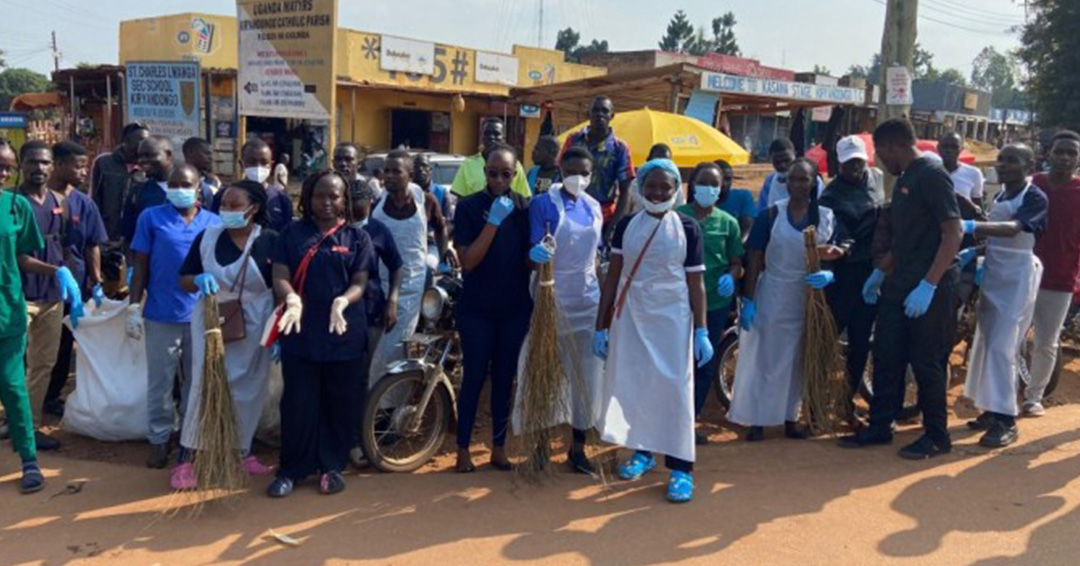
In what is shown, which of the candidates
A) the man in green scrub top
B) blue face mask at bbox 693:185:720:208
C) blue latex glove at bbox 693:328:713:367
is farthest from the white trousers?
blue latex glove at bbox 693:328:713:367

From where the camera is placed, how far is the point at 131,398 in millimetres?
4910

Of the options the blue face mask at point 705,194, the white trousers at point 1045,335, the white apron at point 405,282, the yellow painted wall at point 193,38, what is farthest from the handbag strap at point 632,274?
the yellow painted wall at point 193,38

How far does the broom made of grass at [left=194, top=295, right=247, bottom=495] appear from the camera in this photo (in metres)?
3.96

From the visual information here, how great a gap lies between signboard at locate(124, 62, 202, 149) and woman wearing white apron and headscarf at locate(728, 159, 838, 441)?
577 centimetres

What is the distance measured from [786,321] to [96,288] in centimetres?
410

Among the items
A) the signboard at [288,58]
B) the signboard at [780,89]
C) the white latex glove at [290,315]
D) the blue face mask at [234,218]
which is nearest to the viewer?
the white latex glove at [290,315]

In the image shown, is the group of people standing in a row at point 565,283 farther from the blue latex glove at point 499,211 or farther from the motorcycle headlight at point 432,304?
the motorcycle headlight at point 432,304

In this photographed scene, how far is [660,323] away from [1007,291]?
2.47 metres

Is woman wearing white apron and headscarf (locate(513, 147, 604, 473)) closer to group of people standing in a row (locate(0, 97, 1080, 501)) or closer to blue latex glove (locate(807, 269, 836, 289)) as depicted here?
group of people standing in a row (locate(0, 97, 1080, 501))

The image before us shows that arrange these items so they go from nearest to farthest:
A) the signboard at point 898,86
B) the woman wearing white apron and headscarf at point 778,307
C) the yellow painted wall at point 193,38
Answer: the woman wearing white apron and headscarf at point 778,307
the signboard at point 898,86
the yellow painted wall at point 193,38

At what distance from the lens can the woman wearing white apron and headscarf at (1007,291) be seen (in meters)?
5.13

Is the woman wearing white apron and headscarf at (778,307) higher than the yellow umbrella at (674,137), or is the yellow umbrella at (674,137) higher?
the yellow umbrella at (674,137)

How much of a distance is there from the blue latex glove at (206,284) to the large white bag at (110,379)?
1130mm

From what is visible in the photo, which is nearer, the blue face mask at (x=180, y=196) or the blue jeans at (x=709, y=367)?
the blue face mask at (x=180, y=196)
